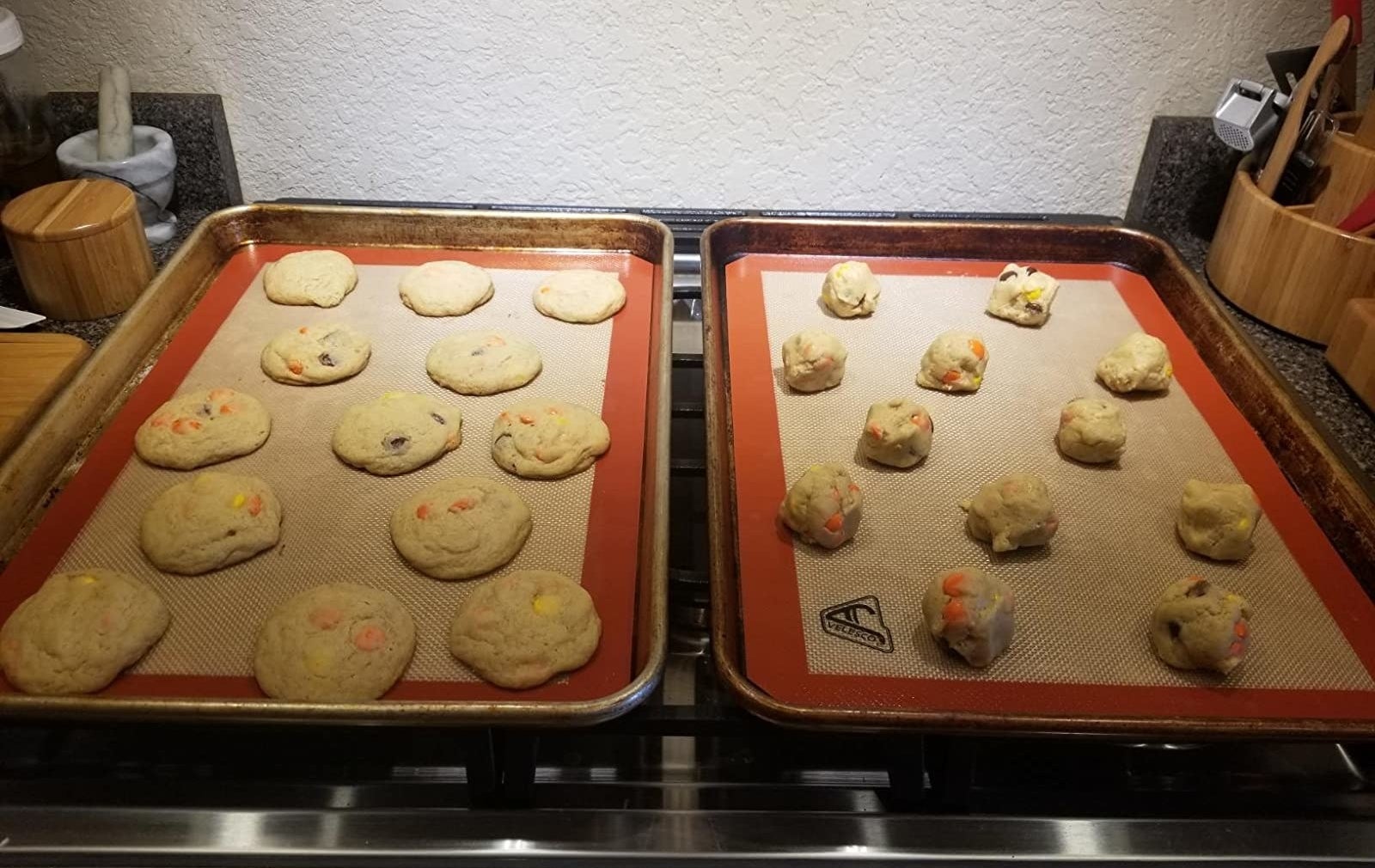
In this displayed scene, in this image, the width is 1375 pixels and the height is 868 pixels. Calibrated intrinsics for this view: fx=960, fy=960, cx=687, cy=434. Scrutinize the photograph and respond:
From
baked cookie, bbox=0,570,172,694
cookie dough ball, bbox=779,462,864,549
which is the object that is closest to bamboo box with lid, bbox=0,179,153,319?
baked cookie, bbox=0,570,172,694

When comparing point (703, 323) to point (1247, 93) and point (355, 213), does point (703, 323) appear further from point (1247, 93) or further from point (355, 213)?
point (1247, 93)

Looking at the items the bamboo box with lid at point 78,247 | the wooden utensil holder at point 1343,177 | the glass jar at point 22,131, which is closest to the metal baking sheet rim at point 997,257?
the wooden utensil holder at point 1343,177

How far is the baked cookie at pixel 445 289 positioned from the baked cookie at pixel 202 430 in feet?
1.23

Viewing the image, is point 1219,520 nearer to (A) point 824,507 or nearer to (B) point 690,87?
(A) point 824,507

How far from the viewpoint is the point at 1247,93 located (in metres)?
1.76

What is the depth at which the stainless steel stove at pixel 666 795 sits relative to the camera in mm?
1042

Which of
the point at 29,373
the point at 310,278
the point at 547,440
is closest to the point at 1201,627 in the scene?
the point at 547,440

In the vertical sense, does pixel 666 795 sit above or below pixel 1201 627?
below

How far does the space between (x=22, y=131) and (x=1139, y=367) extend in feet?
6.95

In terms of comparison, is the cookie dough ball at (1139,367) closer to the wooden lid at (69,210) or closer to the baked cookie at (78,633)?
the baked cookie at (78,633)

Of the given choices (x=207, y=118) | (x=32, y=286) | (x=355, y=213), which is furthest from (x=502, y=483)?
(x=207, y=118)

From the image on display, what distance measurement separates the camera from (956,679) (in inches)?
47.8

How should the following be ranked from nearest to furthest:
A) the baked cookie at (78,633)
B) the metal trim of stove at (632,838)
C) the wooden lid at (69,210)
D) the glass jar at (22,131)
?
the metal trim of stove at (632,838), the baked cookie at (78,633), the wooden lid at (69,210), the glass jar at (22,131)

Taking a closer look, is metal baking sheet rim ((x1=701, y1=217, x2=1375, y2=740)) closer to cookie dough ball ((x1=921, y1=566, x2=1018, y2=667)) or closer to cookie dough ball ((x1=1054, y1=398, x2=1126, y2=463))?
cookie dough ball ((x1=921, y1=566, x2=1018, y2=667))
